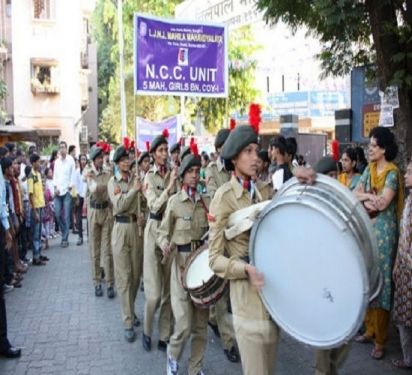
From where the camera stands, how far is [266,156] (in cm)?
670

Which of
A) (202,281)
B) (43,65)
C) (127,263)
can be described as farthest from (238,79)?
(43,65)

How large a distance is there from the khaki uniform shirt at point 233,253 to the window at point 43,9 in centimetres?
2674

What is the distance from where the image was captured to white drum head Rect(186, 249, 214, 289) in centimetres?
386

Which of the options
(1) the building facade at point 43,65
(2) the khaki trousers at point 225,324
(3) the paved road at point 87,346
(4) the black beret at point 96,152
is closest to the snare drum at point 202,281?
(2) the khaki trousers at point 225,324

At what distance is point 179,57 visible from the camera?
7617 millimetres

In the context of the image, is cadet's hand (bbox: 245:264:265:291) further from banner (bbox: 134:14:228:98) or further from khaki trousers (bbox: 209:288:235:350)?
banner (bbox: 134:14:228:98)

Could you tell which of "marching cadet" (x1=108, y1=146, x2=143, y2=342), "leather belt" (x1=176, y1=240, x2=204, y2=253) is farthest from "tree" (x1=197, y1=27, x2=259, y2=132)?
"leather belt" (x1=176, y1=240, x2=204, y2=253)

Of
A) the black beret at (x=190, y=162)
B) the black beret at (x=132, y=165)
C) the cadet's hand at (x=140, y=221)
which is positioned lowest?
the cadet's hand at (x=140, y=221)

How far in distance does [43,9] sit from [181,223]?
25573 mm

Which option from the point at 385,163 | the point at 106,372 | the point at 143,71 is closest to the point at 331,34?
the point at 385,163

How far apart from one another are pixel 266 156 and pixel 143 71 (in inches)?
81.3

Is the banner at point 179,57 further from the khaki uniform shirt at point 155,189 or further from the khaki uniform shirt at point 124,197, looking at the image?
the khaki uniform shirt at point 155,189

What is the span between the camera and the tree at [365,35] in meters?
4.54

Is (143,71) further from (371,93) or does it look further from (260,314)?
(260,314)
